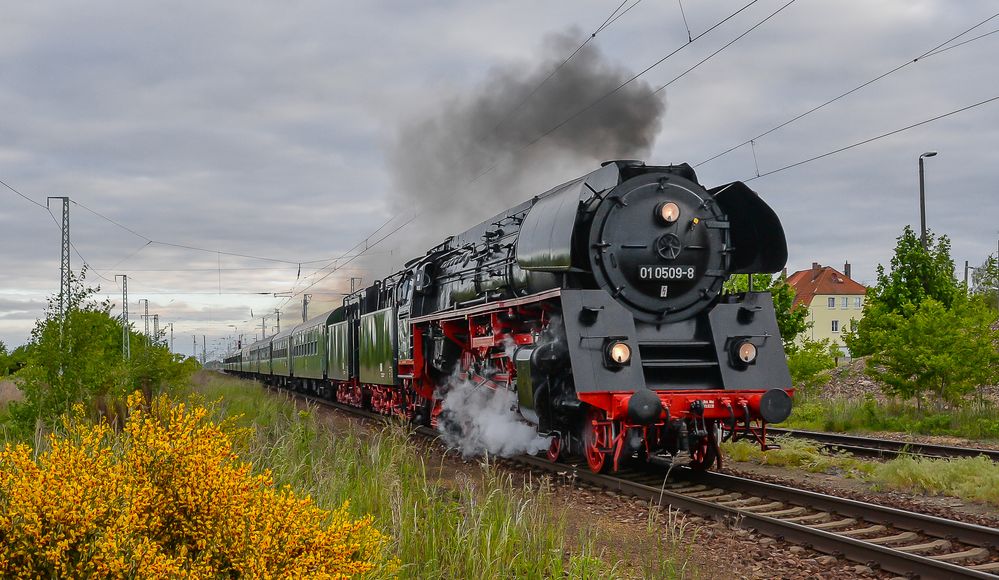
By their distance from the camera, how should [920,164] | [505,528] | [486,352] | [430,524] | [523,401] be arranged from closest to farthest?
[505,528]
[430,524]
[523,401]
[486,352]
[920,164]

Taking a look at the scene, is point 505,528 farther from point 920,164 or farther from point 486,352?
point 920,164

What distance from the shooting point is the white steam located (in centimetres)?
1180

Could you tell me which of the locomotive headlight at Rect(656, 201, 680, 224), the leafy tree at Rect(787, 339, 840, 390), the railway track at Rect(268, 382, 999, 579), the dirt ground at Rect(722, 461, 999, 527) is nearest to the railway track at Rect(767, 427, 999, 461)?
the dirt ground at Rect(722, 461, 999, 527)

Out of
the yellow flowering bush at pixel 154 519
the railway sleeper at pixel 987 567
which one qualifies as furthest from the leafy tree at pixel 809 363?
the yellow flowering bush at pixel 154 519

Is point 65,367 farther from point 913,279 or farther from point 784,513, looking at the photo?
point 913,279

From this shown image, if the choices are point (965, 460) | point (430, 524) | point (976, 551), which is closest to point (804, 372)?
point (965, 460)

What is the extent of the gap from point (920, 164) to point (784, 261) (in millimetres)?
21003

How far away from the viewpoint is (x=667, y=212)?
9688 millimetres

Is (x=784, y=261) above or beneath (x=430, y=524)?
above

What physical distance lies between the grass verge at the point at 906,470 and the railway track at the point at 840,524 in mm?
1961

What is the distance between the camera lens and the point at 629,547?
20.0 feet

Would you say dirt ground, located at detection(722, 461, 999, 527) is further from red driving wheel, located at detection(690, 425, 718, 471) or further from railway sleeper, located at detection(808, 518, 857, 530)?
railway sleeper, located at detection(808, 518, 857, 530)

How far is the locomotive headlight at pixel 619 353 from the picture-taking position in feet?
29.4

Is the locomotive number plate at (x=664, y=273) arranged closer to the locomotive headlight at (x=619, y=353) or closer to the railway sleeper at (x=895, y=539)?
the locomotive headlight at (x=619, y=353)
